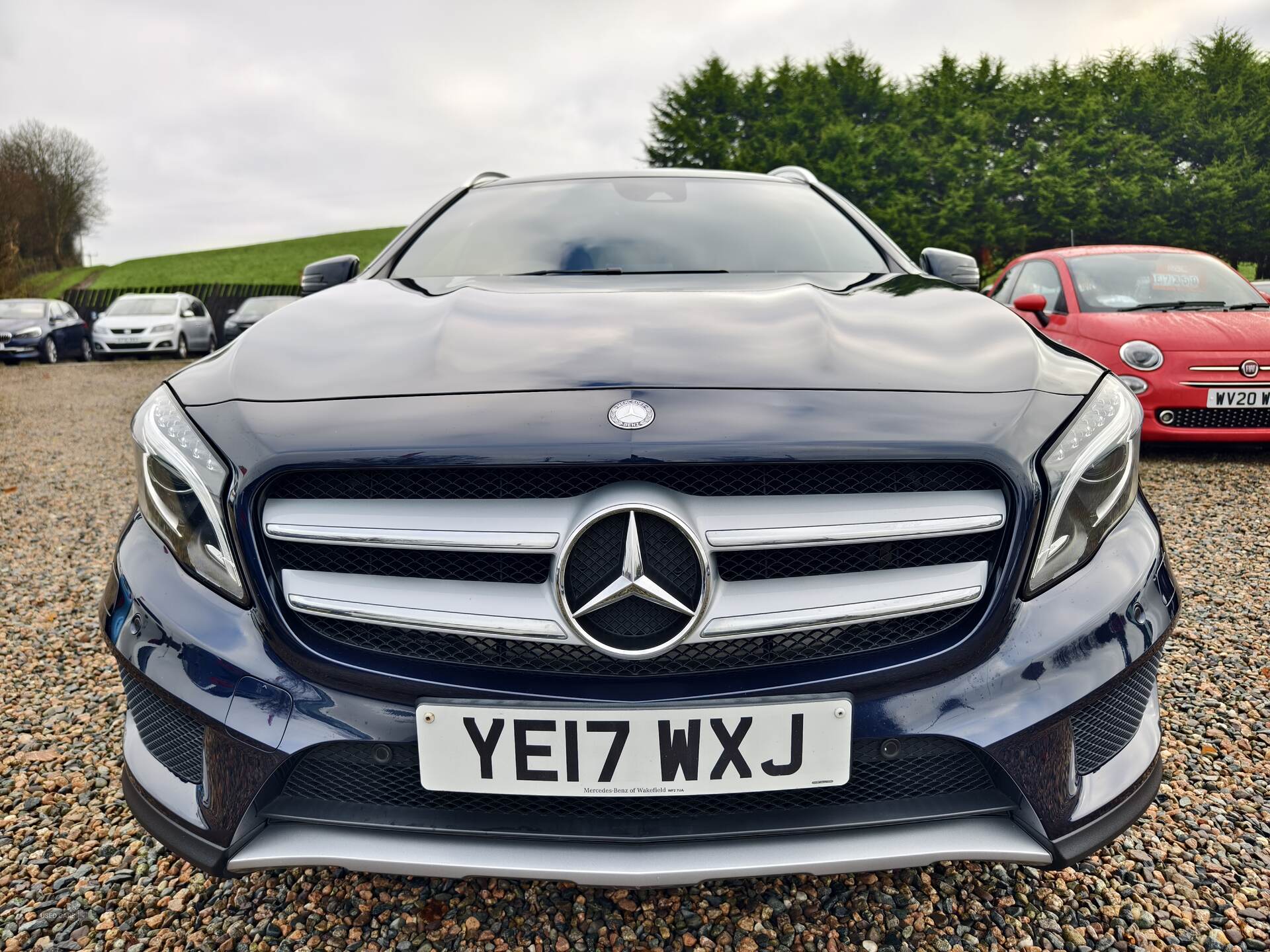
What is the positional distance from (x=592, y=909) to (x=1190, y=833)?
1.27m

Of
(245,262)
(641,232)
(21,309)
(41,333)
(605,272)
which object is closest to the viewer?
(605,272)

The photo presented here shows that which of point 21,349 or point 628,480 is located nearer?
point 628,480

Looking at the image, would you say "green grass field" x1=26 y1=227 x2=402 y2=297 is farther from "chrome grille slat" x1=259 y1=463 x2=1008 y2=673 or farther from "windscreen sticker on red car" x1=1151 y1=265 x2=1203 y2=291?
"chrome grille slat" x1=259 y1=463 x2=1008 y2=673

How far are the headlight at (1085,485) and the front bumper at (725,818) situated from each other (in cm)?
4

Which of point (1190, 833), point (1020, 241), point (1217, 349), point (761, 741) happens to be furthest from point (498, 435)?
point (1020, 241)

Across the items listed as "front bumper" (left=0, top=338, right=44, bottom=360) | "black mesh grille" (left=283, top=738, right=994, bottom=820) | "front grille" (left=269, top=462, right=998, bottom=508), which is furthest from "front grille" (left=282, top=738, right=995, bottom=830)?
"front bumper" (left=0, top=338, right=44, bottom=360)

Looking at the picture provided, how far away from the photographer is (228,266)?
4931 centimetres

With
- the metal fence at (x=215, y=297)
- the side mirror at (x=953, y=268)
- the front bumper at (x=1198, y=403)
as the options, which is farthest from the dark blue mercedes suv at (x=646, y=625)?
the metal fence at (x=215, y=297)

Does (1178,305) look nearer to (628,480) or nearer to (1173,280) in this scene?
(1173,280)

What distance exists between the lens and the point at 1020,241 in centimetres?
3550

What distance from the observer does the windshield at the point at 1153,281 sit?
20.8 ft

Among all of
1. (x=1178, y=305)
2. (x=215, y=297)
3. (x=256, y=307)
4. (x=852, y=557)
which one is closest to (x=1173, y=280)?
(x=1178, y=305)

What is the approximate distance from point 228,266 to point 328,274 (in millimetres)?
52578

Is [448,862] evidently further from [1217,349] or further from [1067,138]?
[1067,138]
